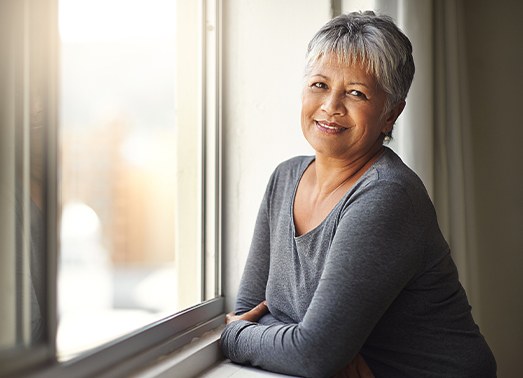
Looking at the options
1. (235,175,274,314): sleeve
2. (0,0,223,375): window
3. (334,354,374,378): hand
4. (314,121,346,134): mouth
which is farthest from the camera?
(235,175,274,314): sleeve

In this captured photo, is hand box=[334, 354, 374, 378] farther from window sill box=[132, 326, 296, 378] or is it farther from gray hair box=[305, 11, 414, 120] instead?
gray hair box=[305, 11, 414, 120]

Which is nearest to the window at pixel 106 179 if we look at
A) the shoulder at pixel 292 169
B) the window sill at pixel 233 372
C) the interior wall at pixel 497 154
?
the window sill at pixel 233 372

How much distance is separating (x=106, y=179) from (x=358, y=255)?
629 millimetres

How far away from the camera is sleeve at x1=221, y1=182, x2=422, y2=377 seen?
120cm

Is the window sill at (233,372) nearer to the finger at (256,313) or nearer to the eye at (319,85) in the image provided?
the finger at (256,313)

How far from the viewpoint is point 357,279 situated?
47.2 inches

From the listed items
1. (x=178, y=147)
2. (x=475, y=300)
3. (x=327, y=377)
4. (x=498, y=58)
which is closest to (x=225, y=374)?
(x=327, y=377)

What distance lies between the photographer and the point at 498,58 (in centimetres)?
236

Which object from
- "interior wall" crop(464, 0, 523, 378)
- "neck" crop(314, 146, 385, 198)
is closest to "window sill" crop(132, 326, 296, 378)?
"neck" crop(314, 146, 385, 198)

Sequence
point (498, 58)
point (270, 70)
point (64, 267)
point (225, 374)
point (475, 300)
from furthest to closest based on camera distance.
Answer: point (498, 58) < point (475, 300) < point (270, 70) < point (225, 374) < point (64, 267)

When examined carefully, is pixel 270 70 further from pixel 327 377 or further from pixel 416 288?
pixel 327 377

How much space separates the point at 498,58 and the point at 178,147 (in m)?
1.29

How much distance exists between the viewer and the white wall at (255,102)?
1.81m

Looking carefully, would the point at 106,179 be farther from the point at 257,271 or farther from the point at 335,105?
the point at 335,105
